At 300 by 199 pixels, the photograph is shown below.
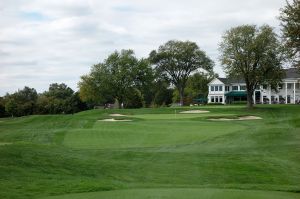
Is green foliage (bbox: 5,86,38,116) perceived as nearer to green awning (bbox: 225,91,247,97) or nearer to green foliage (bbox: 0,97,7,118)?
green foliage (bbox: 0,97,7,118)

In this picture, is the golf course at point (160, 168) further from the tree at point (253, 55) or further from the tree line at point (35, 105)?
the tree line at point (35, 105)

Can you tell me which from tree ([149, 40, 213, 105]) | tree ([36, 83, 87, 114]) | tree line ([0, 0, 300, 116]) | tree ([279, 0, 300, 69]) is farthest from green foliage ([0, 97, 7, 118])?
tree ([279, 0, 300, 69])

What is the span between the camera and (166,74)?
10838cm

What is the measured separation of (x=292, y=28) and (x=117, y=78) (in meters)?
69.8

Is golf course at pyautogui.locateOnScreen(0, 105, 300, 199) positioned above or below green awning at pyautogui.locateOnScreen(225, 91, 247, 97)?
below

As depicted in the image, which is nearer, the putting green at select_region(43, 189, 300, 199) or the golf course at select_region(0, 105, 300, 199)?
the putting green at select_region(43, 189, 300, 199)

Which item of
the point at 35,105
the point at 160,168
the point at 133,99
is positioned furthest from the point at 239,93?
the point at 160,168

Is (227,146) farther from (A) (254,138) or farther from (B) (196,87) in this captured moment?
(B) (196,87)

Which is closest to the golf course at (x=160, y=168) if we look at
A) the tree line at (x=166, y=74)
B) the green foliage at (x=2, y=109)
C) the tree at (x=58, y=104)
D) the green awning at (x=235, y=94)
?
the tree line at (x=166, y=74)

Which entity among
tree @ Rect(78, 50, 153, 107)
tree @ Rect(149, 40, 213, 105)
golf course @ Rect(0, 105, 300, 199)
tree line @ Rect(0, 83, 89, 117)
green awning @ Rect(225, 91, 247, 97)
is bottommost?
golf course @ Rect(0, 105, 300, 199)

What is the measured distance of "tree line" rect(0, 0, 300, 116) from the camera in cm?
6675

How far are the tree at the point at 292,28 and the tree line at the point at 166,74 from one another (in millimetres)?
20847

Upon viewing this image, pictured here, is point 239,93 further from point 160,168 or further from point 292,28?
point 160,168

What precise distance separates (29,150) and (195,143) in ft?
32.2
